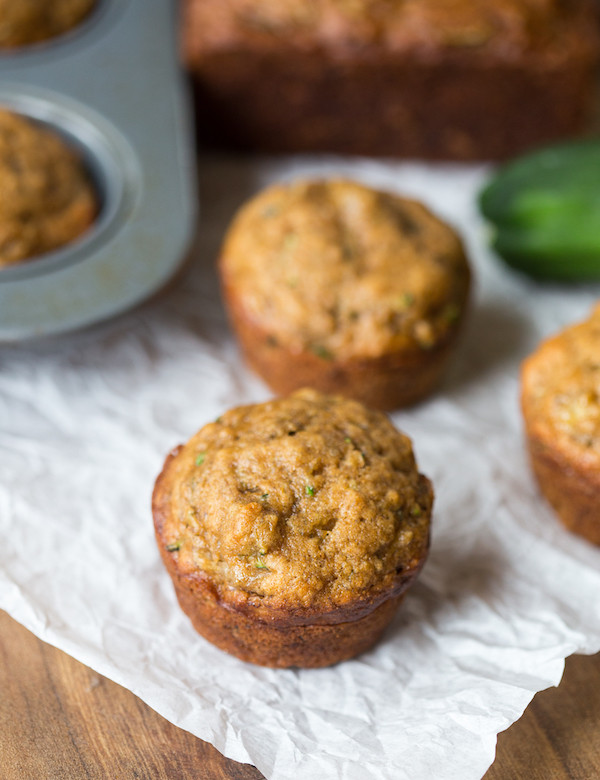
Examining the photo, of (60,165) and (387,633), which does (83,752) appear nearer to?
(387,633)

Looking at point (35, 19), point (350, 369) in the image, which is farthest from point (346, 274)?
point (35, 19)

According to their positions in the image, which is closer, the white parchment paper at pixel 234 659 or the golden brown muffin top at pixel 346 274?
the white parchment paper at pixel 234 659

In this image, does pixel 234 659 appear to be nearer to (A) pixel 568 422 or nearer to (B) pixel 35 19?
(A) pixel 568 422

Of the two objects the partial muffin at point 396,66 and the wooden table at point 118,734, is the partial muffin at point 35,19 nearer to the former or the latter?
the partial muffin at point 396,66

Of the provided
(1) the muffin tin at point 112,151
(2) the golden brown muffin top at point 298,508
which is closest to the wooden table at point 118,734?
(2) the golden brown muffin top at point 298,508

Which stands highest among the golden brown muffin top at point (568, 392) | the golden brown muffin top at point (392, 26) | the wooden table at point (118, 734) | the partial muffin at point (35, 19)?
the partial muffin at point (35, 19)

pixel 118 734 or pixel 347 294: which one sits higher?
pixel 347 294

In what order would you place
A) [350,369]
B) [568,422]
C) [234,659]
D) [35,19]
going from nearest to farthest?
1. [234,659]
2. [568,422]
3. [350,369]
4. [35,19]
